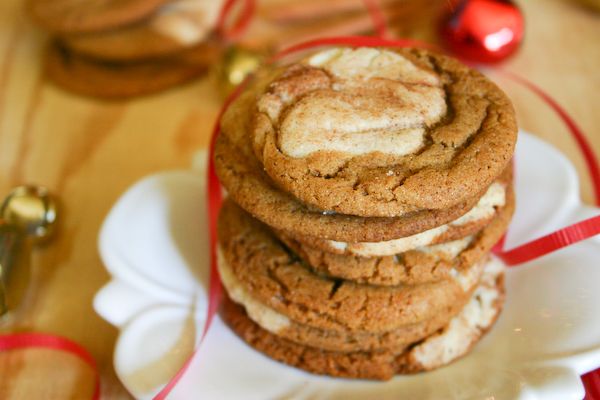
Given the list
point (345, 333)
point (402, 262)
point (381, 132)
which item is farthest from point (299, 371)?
point (381, 132)

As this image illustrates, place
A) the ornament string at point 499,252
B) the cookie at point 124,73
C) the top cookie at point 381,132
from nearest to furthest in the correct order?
1. the top cookie at point 381,132
2. the ornament string at point 499,252
3. the cookie at point 124,73

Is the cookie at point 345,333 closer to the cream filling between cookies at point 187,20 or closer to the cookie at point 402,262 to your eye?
the cookie at point 402,262

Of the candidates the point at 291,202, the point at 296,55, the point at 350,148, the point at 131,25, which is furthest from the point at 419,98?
the point at 131,25

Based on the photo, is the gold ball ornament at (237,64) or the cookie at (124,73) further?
the cookie at (124,73)

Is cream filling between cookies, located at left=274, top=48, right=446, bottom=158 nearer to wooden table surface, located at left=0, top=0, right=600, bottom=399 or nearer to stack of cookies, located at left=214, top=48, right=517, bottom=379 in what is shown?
stack of cookies, located at left=214, top=48, right=517, bottom=379

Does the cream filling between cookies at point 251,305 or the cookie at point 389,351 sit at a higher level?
the cream filling between cookies at point 251,305

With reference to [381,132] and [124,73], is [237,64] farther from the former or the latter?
[381,132]

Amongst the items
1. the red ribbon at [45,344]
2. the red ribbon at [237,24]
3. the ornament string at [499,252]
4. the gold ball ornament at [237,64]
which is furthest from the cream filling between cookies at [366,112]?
the red ribbon at [237,24]

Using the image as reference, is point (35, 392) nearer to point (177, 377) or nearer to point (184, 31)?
point (177, 377)
